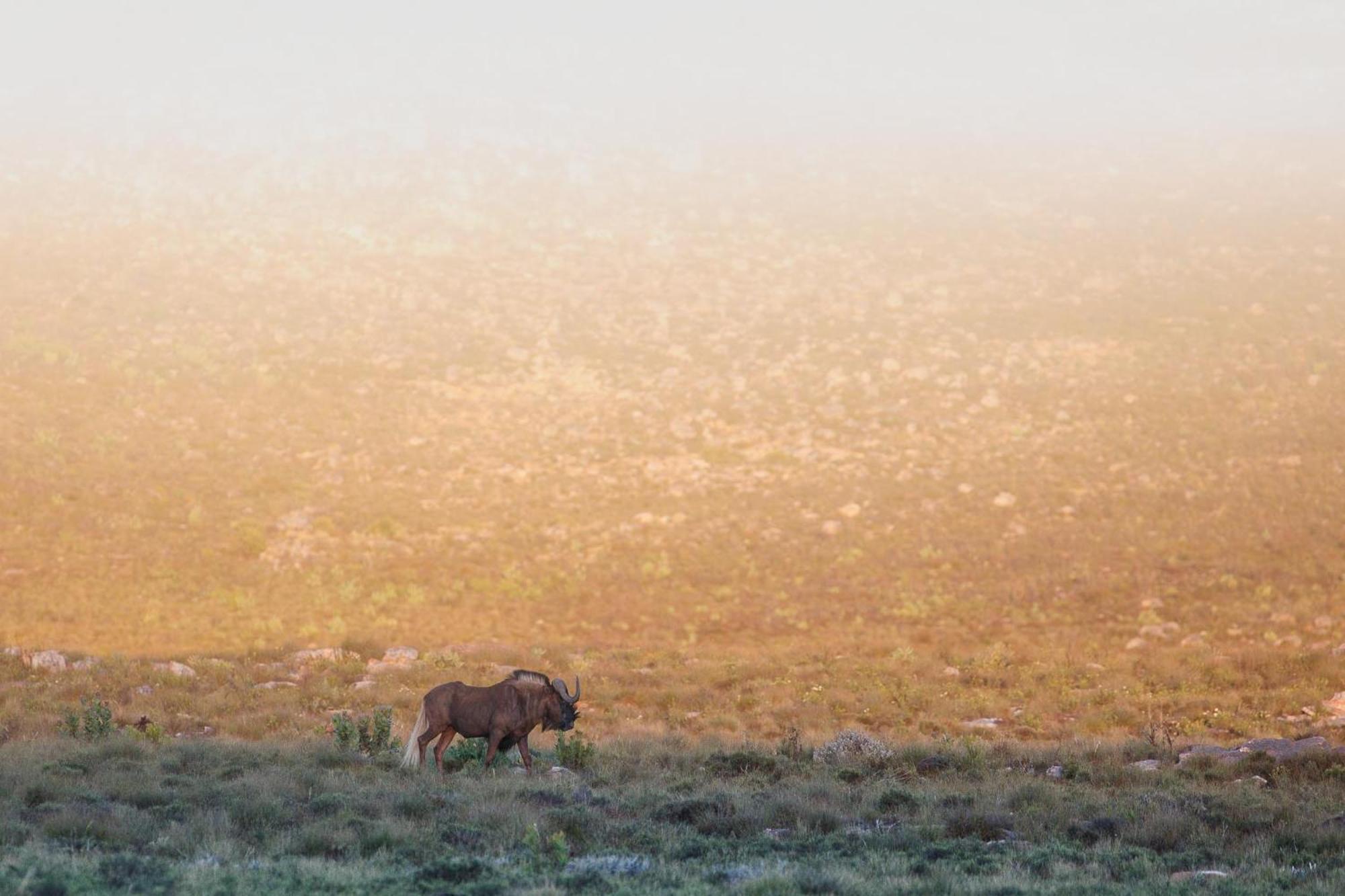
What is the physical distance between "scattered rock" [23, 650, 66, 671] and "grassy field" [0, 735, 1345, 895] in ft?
21.1

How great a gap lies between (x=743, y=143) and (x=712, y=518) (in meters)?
43.3

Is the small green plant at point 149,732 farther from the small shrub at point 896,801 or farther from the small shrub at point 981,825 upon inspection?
the small shrub at point 981,825

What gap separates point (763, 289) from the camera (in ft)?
169

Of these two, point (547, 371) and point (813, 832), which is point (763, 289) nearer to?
point (547, 371)

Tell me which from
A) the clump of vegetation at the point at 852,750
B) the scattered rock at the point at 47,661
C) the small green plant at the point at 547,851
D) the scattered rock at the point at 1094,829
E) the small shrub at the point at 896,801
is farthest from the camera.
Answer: the scattered rock at the point at 47,661

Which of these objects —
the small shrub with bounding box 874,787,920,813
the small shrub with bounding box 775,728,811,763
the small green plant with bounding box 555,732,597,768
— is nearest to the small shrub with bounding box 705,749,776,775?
the small shrub with bounding box 775,728,811,763

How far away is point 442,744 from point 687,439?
25.1m

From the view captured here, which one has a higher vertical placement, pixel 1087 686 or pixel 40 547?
pixel 40 547

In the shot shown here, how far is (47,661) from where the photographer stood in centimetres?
2003

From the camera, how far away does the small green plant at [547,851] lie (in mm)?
8750

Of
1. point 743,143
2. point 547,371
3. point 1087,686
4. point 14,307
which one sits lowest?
point 1087,686

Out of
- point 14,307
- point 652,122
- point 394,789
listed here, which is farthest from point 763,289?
point 394,789

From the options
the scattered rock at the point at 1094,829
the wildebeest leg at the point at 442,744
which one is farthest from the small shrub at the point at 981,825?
the wildebeest leg at the point at 442,744

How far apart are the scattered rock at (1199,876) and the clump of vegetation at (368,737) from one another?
383 inches
